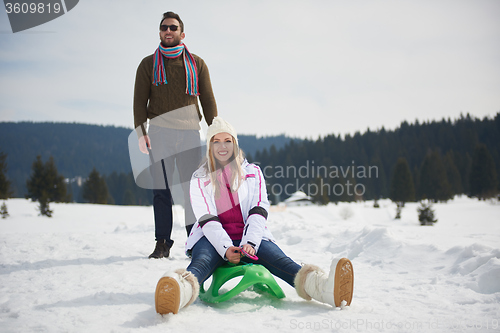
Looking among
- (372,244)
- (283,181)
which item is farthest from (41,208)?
(283,181)

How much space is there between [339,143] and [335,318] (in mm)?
90805

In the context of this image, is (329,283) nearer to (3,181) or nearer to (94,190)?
(3,181)

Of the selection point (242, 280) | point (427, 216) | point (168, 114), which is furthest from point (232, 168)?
point (427, 216)

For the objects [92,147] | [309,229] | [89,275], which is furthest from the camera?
[92,147]

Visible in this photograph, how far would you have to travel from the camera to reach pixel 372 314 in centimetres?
222

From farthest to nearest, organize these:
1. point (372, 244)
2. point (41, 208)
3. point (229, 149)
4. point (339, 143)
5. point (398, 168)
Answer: point (339, 143)
point (398, 168)
point (41, 208)
point (372, 244)
point (229, 149)

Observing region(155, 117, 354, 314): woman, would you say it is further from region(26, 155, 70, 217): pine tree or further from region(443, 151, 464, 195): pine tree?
region(443, 151, 464, 195): pine tree

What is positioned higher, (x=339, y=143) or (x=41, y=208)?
(x=339, y=143)

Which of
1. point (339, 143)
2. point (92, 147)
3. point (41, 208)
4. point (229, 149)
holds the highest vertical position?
point (92, 147)

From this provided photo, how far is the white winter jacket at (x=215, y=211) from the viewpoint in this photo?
2607mm

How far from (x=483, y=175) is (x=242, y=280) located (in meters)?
61.7

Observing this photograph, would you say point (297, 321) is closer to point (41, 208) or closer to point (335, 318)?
point (335, 318)

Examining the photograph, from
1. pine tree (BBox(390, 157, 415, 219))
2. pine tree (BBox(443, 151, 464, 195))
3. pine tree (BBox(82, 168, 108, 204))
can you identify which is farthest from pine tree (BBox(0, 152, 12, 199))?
pine tree (BBox(443, 151, 464, 195))

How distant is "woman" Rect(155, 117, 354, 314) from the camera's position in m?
2.20
